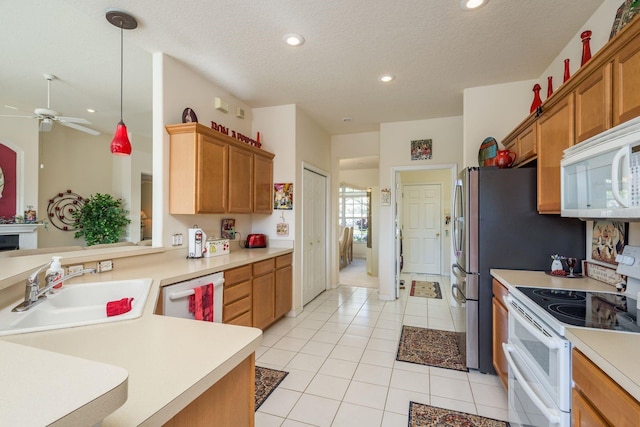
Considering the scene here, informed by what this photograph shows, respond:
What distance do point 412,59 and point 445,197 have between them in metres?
4.27

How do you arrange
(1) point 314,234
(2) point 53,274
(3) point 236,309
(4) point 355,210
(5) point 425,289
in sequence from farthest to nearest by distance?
(4) point 355,210
(5) point 425,289
(1) point 314,234
(3) point 236,309
(2) point 53,274

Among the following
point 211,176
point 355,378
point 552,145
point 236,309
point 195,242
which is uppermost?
point 552,145

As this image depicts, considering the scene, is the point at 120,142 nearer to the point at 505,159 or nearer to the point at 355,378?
the point at 355,378

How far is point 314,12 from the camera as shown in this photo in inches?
84.6

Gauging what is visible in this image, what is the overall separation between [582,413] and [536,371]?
352mm

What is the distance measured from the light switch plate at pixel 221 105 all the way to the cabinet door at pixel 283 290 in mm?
2001

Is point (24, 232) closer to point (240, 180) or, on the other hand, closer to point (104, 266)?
point (104, 266)

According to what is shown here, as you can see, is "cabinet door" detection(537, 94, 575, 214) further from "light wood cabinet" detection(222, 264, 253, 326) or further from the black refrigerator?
"light wood cabinet" detection(222, 264, 253, 326)

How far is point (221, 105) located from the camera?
3367 millimetres

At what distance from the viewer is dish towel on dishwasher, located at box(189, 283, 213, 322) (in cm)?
217

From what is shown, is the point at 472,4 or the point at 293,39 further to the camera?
the point at 293,39

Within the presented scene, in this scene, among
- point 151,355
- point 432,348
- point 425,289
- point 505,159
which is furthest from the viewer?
point 425,289

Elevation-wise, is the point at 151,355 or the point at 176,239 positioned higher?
the point at 176,239

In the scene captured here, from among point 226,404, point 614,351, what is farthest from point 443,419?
point 226,404
